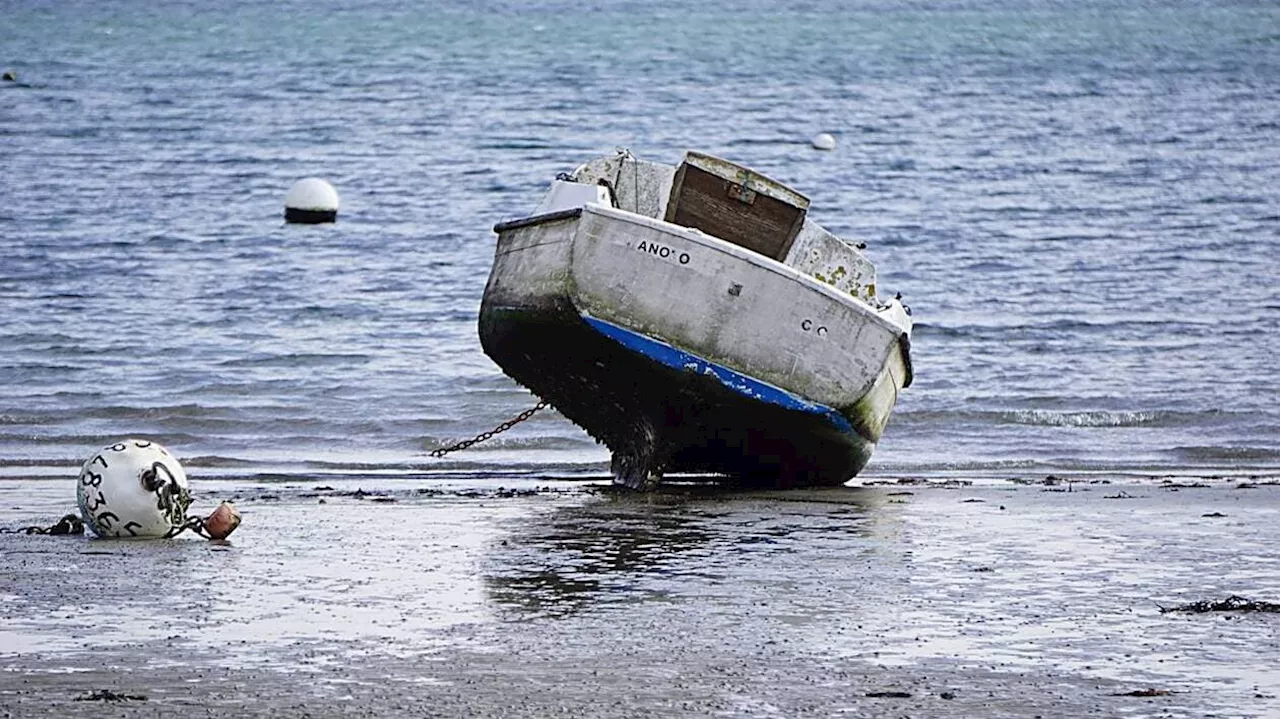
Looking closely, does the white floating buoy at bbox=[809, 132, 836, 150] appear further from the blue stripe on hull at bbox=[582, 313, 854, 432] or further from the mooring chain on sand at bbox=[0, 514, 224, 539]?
the mooring chain on sand at bbox=[0, 514, 224, 539]

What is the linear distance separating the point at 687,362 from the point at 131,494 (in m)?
3.60

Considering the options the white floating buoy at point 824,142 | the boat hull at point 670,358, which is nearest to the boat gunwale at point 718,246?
the boat hull at point 670,358

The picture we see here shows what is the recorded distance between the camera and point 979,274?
103ft

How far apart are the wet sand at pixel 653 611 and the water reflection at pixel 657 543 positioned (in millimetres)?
32

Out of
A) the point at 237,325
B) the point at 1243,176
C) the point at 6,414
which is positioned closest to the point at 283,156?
the point at 1243,176

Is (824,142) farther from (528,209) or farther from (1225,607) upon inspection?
(1225,607)

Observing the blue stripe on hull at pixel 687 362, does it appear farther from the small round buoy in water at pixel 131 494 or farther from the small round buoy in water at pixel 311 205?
the small round buoy in water at pixel 311 205

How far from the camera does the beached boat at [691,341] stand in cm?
1302

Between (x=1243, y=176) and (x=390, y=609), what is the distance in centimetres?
3831

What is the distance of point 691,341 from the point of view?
43.0ft

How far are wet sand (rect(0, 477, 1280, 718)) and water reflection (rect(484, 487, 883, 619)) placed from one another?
32 millimetres

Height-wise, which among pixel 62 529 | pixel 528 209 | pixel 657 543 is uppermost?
pixel 657 543

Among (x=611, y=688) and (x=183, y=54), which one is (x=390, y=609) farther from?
(x=183, y=54)

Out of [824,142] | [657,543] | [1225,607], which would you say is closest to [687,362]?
[657,543]
